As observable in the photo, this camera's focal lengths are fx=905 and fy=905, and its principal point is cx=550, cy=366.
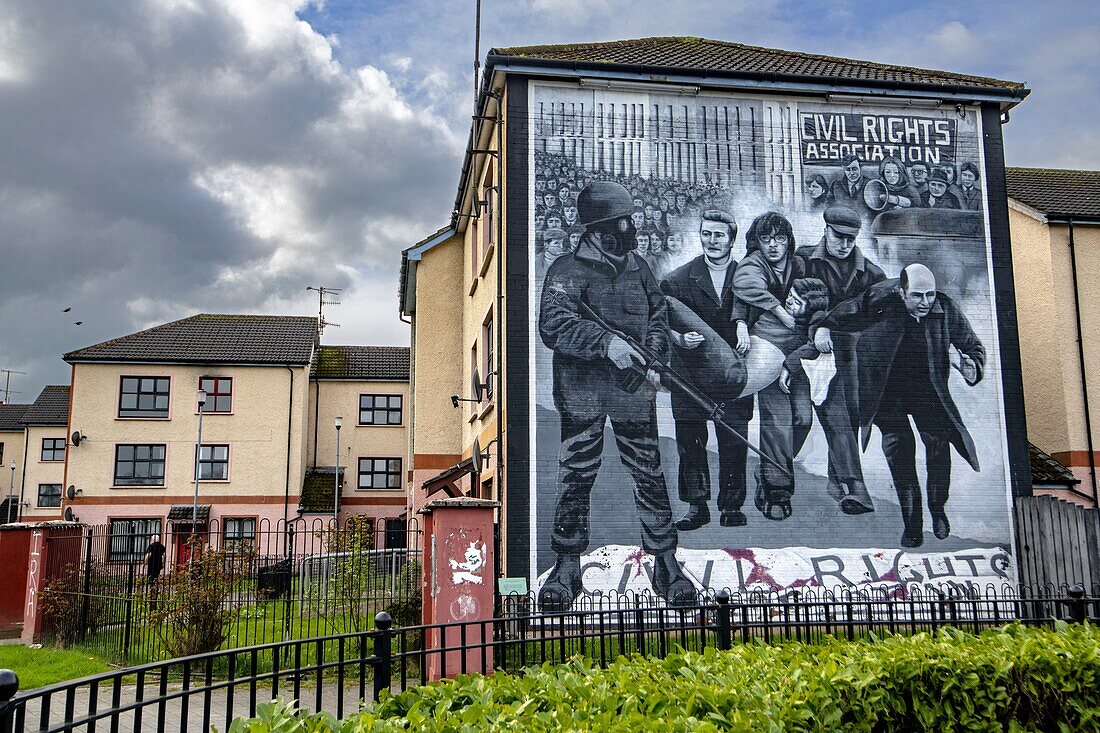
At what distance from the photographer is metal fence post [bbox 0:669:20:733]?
12.9 ft

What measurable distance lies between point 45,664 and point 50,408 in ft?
149

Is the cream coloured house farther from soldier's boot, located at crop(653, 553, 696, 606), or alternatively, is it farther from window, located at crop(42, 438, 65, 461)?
soldier's boot, located at crop(653, 553, 696, 606)

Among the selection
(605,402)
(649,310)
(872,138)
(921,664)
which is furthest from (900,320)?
(921,664)

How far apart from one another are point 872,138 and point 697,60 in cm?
339

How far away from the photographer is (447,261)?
2184 centimetres

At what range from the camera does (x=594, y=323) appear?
574 inches

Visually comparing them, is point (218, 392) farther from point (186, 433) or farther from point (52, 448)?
point (52, 448)

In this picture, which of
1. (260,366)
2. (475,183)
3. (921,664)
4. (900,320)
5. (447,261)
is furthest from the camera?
(260,366)

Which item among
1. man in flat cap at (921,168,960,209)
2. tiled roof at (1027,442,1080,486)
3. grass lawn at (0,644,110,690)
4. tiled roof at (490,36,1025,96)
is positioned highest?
tiled roof at (490,36,1025,96)

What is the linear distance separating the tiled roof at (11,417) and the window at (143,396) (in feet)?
83.1

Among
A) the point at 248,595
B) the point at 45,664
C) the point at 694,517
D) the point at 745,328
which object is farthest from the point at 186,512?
the point at 745,328

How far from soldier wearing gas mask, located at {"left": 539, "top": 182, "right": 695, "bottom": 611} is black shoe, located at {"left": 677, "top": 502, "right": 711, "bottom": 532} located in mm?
193

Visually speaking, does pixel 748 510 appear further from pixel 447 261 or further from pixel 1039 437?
pixel 447 261

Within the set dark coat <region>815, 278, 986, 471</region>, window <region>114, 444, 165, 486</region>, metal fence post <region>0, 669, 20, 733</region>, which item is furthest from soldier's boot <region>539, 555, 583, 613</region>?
window <region>114, 444, 165, 486</region>
